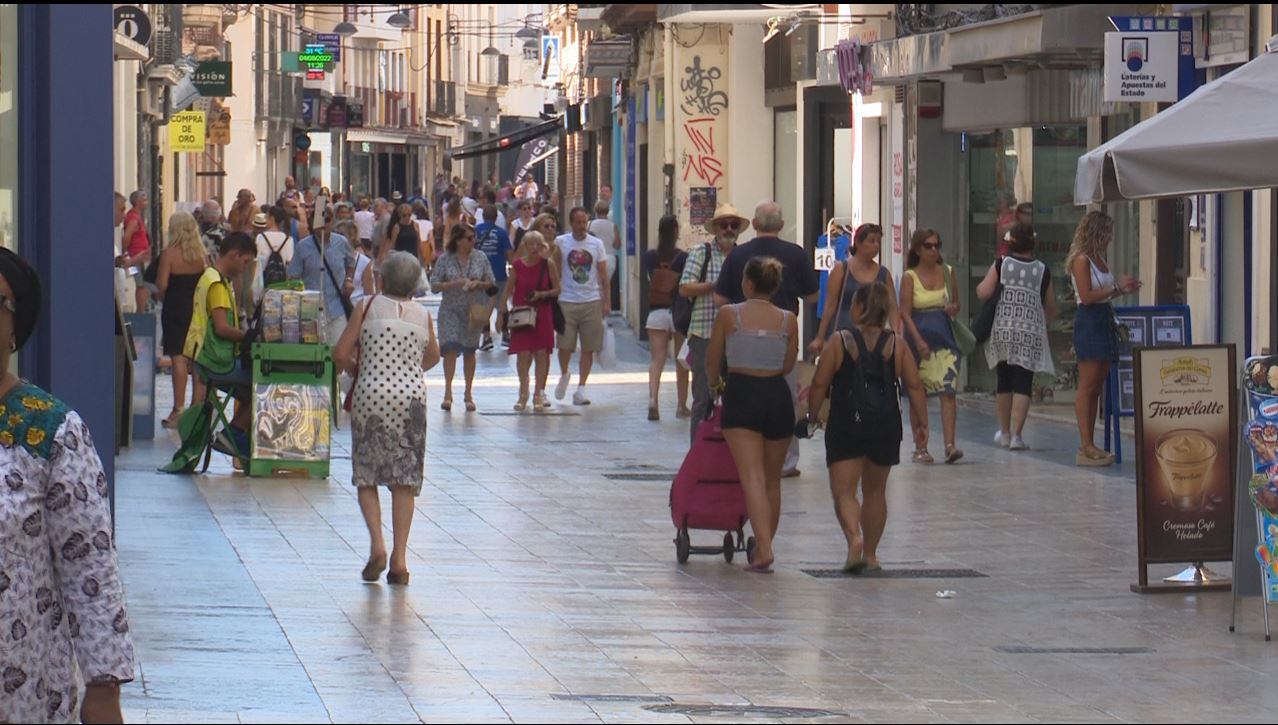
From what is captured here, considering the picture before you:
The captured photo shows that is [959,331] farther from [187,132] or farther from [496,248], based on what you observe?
[187,132]

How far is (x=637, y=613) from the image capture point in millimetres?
10180

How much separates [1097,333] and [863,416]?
4.99 metres

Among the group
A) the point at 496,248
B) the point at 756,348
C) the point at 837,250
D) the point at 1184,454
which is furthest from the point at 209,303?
the point at 496,248

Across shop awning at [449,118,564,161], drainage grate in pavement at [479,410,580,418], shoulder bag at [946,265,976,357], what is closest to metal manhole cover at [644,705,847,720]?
shoulder bag at [946,265,976,357]

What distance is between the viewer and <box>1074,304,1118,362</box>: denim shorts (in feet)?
52.5

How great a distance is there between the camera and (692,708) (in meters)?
7.76

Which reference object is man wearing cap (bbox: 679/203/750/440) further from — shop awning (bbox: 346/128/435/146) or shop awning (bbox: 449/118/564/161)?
shop awning (bbox: 346/128/435/146)

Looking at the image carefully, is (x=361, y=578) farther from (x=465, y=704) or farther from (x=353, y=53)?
(x=353, y=53)

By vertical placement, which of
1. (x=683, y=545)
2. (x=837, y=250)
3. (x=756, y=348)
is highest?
(x=837, y=250)

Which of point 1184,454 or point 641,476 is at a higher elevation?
point 1184,454

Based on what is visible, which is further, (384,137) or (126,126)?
(384,137)

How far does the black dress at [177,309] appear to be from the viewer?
60.5 ft

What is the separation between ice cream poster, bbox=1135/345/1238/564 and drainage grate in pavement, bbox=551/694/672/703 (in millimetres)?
3648

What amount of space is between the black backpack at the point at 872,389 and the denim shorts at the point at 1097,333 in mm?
4717
